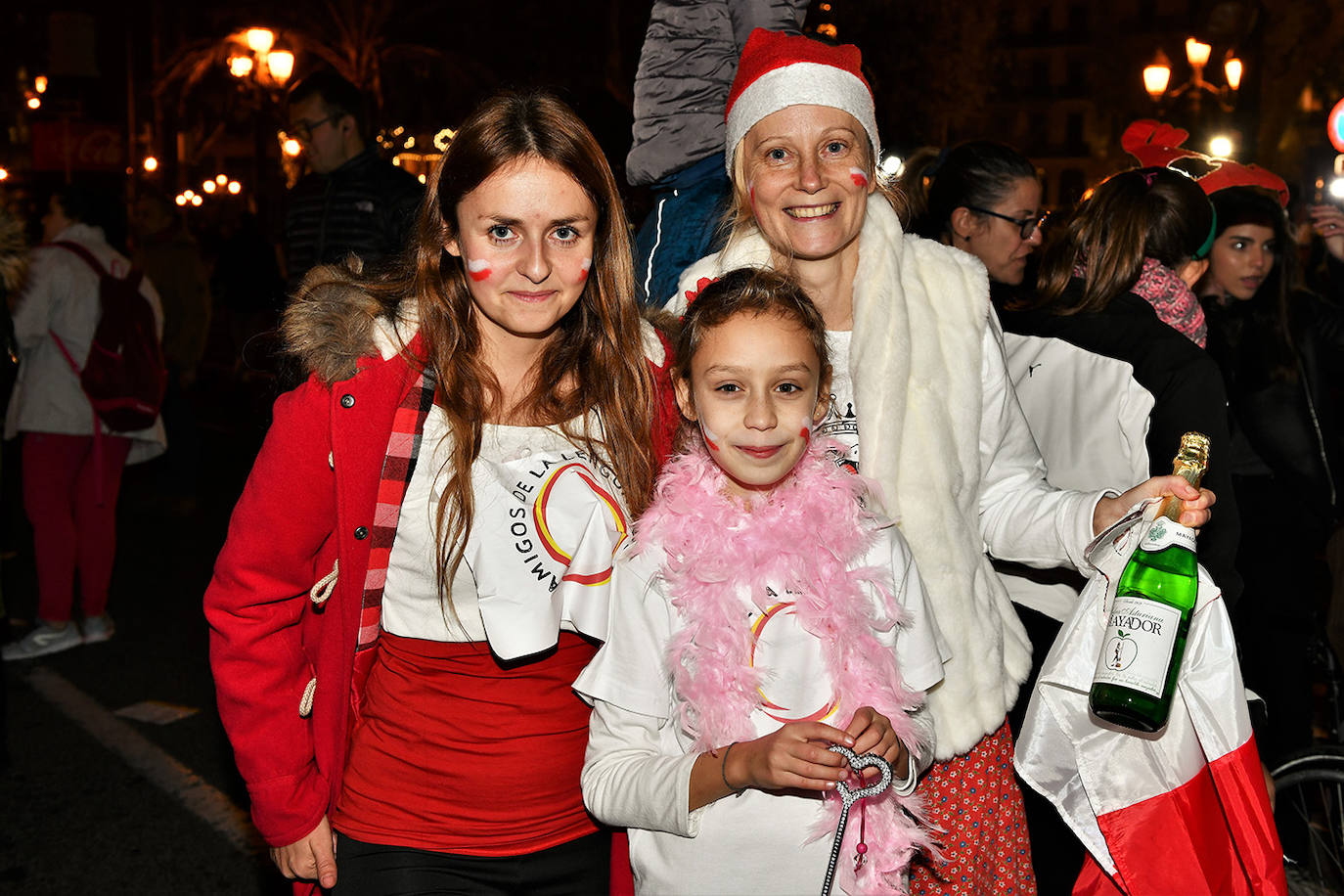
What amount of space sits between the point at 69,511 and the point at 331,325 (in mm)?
4967

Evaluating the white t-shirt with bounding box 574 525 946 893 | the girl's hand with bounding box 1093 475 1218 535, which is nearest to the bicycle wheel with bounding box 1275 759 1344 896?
the girl's hand with bounding box 1093 475 1218 535

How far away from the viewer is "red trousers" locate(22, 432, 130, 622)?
6.32 metres

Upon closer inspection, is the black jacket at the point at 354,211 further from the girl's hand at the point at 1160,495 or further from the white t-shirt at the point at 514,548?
the girl's hand at the point at 1160,495

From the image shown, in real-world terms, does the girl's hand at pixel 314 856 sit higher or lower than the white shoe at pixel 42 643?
higher

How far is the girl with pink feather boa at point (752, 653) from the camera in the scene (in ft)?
6.63

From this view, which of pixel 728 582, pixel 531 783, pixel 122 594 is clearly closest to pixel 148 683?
pixel 122 594

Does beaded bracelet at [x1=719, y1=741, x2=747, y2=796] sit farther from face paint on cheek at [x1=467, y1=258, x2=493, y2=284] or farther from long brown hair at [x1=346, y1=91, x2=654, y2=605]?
face paint on cheek at [x1=467, y1=258, x2=493, y2=284]

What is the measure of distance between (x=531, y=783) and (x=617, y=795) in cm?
27

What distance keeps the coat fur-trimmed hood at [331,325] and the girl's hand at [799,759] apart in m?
1.03

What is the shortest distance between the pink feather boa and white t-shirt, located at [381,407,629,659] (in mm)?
149

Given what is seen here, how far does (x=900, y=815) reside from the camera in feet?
Answer: 6.97

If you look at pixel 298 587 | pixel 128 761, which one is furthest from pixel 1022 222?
pixel 128 761

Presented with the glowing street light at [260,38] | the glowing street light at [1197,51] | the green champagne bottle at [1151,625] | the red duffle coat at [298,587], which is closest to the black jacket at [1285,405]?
the green champagne bottle at [1151,625]

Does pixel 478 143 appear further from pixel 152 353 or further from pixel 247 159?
pixel 247 159
